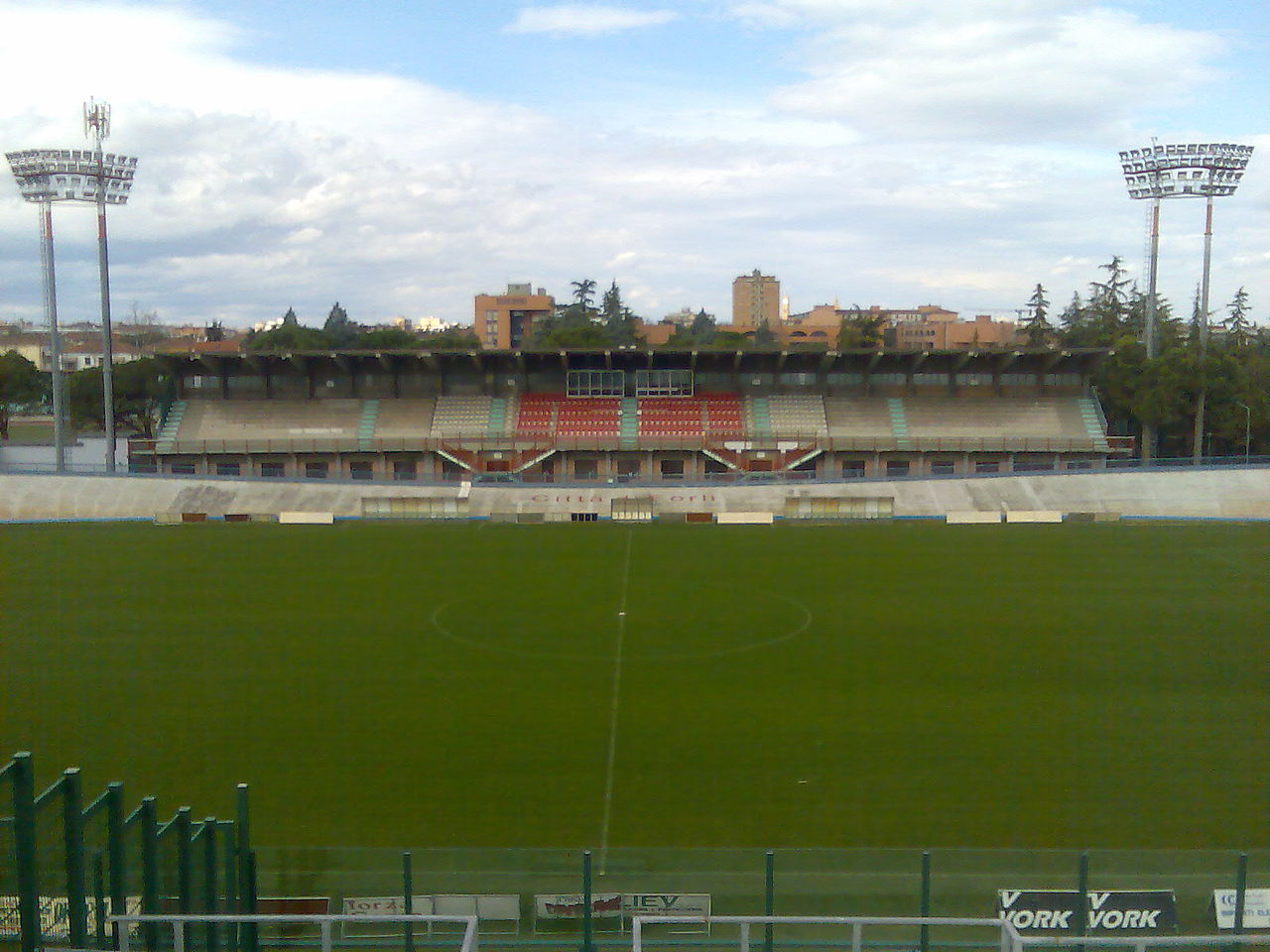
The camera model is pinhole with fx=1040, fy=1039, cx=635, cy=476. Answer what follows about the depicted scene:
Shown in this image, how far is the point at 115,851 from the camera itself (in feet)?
26.7

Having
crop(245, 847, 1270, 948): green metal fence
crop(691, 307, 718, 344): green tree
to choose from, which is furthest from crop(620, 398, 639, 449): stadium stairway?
crop(691, 307, 718, 344): green tree

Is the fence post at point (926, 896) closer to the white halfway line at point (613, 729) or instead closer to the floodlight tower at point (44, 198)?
the white halfway line at point (613, 729)

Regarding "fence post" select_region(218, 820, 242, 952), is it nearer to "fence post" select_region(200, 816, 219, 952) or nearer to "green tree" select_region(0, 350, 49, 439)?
"fence post" select_region(200, 816, 219, 952)

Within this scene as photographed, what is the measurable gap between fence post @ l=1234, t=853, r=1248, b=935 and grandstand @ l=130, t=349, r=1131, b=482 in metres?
47.3

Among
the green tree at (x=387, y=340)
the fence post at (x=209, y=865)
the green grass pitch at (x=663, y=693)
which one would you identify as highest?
the green tree at (x=387, y=340)

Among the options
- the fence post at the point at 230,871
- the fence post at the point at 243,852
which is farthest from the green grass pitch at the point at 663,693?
the fence post at the point at 230,871

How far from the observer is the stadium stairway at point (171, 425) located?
58316mm

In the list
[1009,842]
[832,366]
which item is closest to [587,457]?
[832,366]

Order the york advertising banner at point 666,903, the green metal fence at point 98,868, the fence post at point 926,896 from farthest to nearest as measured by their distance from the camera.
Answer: the york advertising banner at point 666,903, the fence post at point 926,896, the green metal fence at point 98,868

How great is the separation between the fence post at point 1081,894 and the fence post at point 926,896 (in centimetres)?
144

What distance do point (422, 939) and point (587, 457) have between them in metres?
50.1

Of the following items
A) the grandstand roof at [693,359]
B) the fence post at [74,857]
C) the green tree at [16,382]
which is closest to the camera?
the fence post at [74,857]

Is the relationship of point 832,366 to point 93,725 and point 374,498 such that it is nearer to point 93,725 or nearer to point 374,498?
point 374,498

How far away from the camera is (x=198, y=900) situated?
31.3ft
